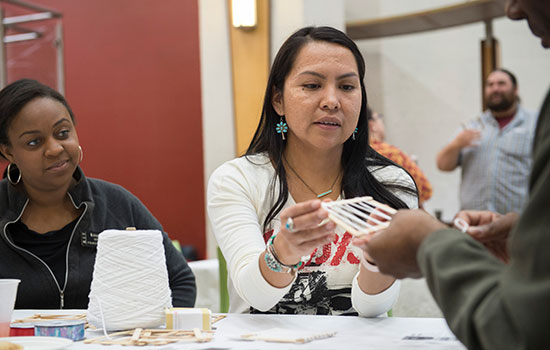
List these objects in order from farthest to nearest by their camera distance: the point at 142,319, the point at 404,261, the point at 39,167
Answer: the point at 39,167, the point at 142,319, the point at 404,261

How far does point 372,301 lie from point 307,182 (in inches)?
19.7

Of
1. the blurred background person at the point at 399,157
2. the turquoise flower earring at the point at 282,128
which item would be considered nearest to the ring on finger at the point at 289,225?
the turquoise flower earring at the point at 282,128

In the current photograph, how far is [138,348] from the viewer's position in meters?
1.23

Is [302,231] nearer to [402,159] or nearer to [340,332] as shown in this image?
[340,332]

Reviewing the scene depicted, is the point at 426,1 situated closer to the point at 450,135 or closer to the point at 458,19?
the point at 458,19

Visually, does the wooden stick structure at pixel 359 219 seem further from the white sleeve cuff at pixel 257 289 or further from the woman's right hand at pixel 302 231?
the white sleeve cuff at pixel 257 289

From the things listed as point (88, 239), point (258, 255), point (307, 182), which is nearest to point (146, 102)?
point (88, 239)

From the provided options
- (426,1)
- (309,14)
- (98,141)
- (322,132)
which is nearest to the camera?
(322,132)

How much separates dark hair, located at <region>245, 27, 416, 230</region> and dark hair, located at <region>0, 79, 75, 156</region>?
750 millimetres

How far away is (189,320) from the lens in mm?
1386

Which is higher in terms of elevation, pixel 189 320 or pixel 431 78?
pixel 431 78

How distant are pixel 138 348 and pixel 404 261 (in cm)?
58

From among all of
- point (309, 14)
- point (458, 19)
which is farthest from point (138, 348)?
point (458, 19)

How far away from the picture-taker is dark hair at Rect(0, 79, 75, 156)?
6.88 feet
